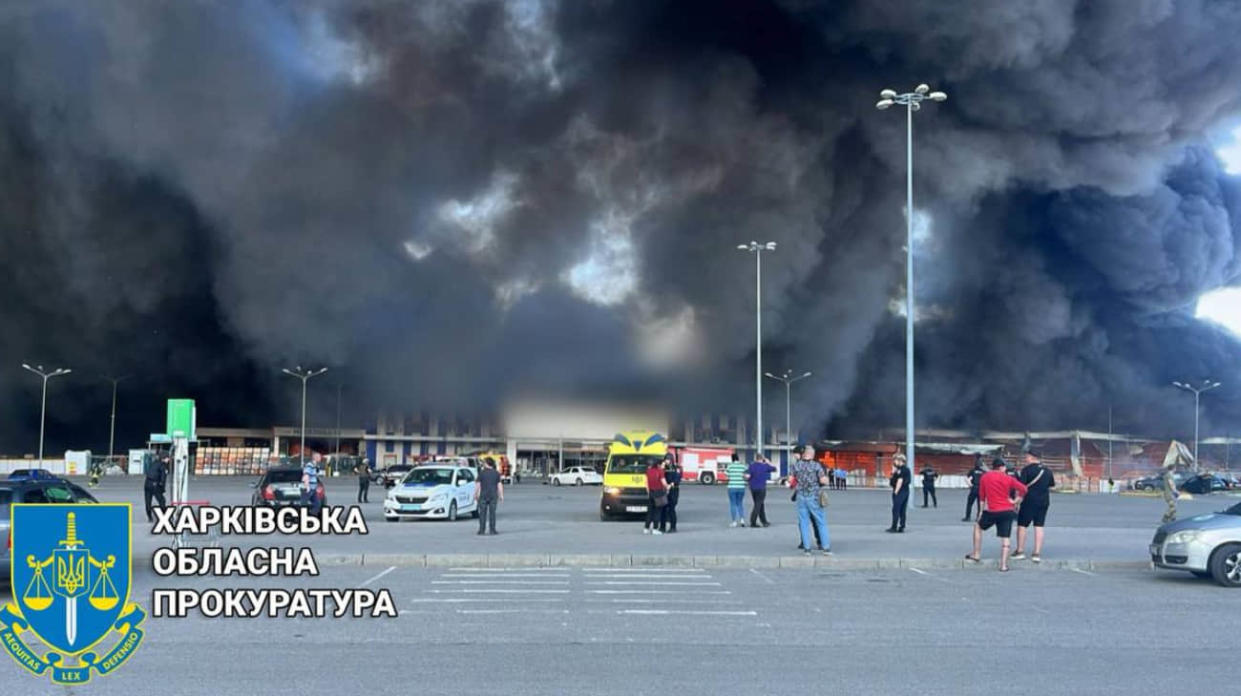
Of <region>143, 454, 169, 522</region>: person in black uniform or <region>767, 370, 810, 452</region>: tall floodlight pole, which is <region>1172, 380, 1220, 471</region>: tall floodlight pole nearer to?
<region>767, 370, 810, 452</region>: tall floodlight pole

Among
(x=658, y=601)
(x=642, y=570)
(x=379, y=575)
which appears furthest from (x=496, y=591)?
(x=642, y=570)

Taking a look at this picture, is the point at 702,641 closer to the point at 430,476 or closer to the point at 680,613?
the point at 680,613

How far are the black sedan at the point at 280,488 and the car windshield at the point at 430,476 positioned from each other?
1.93 metres

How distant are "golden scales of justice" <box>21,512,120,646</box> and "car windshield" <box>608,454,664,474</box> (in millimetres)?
20017

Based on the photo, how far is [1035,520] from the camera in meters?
15.0

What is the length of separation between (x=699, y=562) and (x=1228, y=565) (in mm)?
6561

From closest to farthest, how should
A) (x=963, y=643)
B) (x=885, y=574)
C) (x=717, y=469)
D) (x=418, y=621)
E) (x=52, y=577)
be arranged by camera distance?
(x=52, y=577)
(x=963, y=643)
(x=418, y=621)
(x=885, y=574)
(x=717, y=469)

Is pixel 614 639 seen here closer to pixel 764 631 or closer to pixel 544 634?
pixel 544 634

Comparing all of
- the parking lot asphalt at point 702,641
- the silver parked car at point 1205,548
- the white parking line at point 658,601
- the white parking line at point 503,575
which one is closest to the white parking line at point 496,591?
the parking lot asphalt at point 702,641

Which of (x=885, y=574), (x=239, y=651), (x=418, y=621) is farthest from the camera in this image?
(x=885, y=574)

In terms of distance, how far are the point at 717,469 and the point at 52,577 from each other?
188 feet

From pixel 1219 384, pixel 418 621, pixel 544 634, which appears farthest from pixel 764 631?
pixel 1219 384

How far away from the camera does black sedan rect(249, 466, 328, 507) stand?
79.7 ft

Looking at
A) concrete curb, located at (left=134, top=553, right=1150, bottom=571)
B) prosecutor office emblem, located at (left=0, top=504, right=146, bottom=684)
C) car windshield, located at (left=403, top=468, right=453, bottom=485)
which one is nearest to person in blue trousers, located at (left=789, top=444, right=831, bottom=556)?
concrete curb, located at (left=134, top=553, right=1150, bottom=571)
